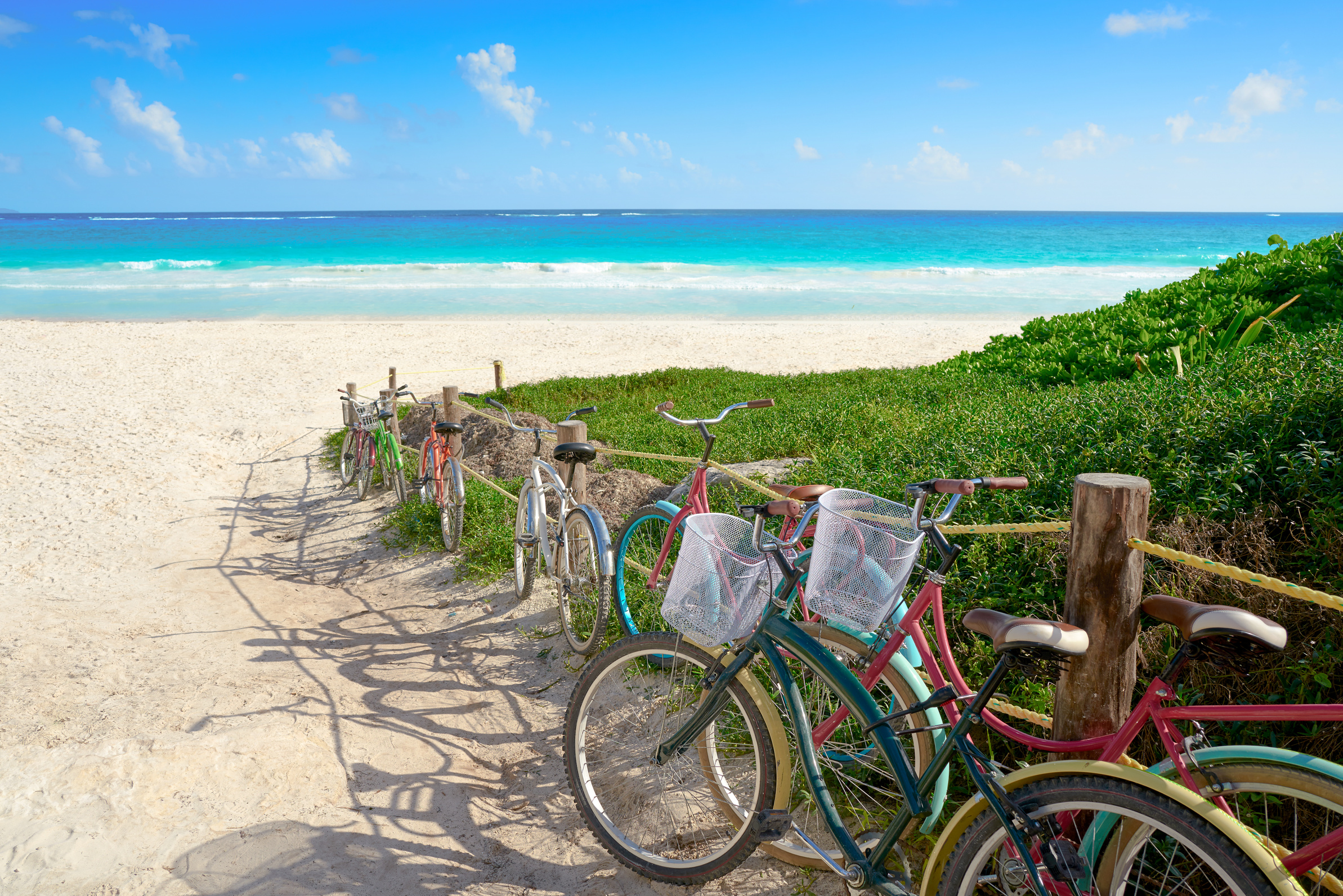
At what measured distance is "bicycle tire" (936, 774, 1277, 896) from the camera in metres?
1.68

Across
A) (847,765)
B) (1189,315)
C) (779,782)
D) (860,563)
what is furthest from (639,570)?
(1189,315)

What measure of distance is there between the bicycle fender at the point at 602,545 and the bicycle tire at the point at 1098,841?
252 cm

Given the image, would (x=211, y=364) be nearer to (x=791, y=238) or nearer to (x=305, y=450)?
(x=305, y=450)

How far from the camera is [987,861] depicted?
2043mm

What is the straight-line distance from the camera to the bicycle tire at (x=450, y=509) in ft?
20.9

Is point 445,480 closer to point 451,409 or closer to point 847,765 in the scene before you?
point 451,409

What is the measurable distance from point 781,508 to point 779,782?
35.1 inches

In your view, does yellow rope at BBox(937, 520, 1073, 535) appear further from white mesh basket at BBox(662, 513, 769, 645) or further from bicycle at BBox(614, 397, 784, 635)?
bicycle at BBox(614, 397, 784, 635)

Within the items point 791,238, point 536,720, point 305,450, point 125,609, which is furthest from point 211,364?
point 791,238

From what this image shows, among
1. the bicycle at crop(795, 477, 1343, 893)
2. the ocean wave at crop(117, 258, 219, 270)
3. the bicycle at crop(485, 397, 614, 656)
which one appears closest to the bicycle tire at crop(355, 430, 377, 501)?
the bicycle at crop(485, 397, 614, 656)

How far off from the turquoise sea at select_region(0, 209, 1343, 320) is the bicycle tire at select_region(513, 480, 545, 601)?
21.4 meters

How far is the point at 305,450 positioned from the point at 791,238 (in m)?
62.6

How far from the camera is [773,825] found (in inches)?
99.7

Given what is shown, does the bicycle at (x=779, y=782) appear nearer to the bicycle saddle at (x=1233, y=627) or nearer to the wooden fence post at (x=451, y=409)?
the bicycle saddle at (x=1233, y=627)
